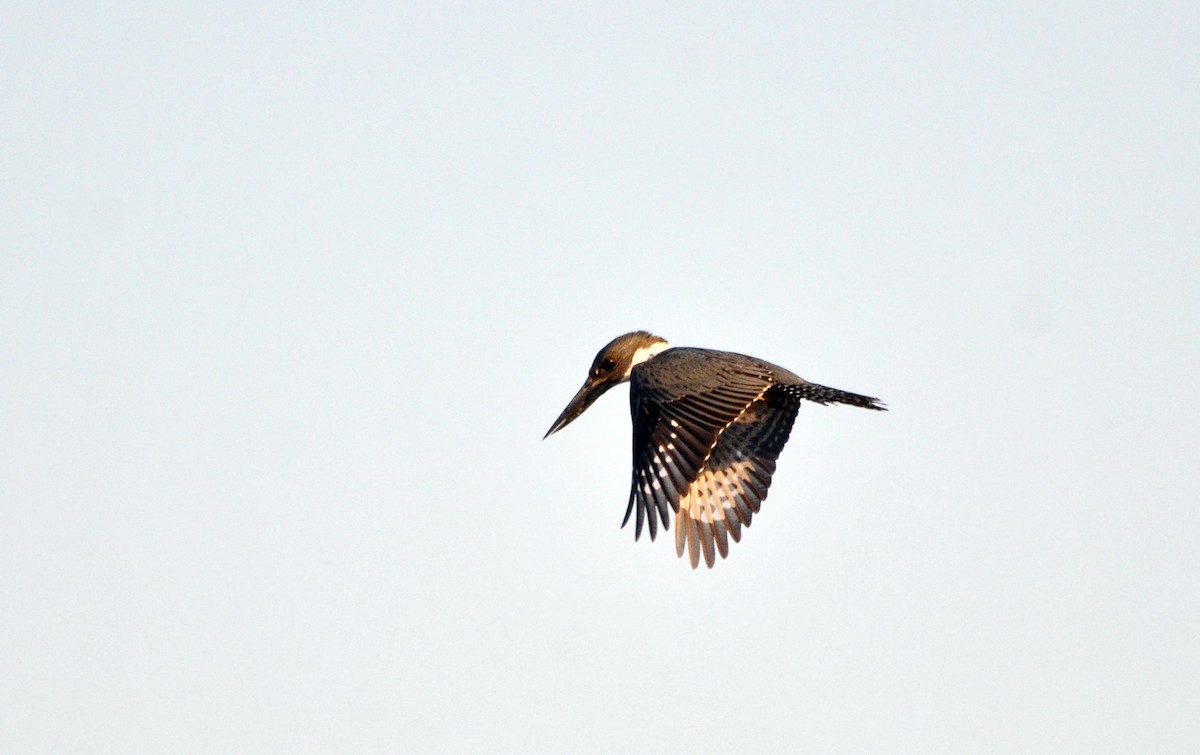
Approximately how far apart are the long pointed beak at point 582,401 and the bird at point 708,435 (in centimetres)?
100

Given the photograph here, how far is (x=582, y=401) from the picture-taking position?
57.3ft

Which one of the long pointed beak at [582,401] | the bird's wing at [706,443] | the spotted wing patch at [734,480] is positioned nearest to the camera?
the bird's wing at [706,443]

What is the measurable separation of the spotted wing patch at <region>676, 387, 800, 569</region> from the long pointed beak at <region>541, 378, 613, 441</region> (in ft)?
6.20

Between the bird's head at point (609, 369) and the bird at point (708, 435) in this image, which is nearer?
the bird at point (708, 435)

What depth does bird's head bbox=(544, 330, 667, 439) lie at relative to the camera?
17.4m

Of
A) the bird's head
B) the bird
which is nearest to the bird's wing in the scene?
the bird

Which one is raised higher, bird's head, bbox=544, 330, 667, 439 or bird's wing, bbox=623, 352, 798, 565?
bird's head, bbox=544, 330, 667, 439

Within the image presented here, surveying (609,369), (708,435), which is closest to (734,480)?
(708,435)

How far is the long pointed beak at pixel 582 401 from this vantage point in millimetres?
17344

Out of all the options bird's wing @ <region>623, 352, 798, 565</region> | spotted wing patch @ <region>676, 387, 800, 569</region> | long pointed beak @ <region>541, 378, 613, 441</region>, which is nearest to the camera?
bird's wing @ <region>623, 352, 798, 565</region>

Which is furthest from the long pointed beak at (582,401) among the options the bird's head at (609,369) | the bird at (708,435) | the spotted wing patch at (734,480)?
the spotted wing patch at (734,480)

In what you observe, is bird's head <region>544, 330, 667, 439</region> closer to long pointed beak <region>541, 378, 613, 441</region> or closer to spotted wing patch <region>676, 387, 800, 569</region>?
long pointed beak <region>541, 378, 613, 441</region>

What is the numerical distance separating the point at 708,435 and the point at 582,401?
2739mm

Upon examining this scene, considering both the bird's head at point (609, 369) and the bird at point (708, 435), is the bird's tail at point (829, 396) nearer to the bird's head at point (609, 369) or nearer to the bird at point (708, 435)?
the bird at point (708, 435)
